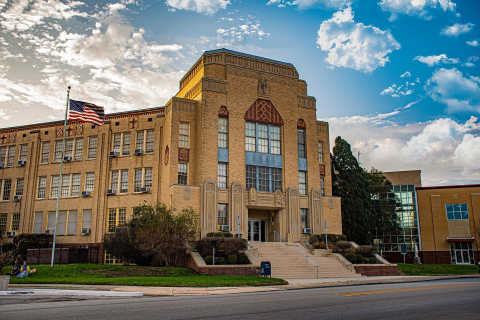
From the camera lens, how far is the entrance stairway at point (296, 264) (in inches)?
1101

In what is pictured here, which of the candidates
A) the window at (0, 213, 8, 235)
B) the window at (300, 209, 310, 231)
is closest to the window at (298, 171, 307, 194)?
the window at (300, 209, 310, 231)

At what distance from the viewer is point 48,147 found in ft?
135

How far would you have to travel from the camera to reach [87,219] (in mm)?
38031

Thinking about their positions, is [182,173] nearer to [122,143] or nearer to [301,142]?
[122,143]

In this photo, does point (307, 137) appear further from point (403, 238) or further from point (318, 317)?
point (318, 317)

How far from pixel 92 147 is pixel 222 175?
13.0 meters

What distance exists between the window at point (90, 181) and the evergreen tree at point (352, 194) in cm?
2425

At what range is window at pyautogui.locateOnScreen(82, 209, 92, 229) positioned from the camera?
124 feet

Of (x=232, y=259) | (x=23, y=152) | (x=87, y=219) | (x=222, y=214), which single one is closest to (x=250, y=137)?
(x=222, y=214)

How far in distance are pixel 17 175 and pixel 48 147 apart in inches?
159

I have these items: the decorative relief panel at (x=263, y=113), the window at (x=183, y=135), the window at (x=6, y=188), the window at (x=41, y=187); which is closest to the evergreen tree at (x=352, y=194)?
the decorative relief panel at (x=263, y=113)

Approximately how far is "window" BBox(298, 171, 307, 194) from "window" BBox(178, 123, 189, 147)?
1105cm

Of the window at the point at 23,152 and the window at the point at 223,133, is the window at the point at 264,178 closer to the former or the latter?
the window at the point at 223,133

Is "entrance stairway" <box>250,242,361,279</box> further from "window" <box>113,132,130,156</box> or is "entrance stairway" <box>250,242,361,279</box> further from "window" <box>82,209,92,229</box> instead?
"window" <box>82,209,92,229</box>
